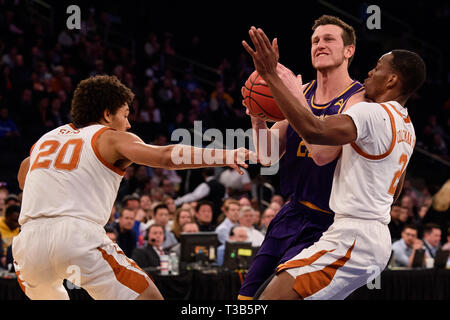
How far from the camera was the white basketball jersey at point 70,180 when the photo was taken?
3.51 m

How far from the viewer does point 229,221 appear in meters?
9.28

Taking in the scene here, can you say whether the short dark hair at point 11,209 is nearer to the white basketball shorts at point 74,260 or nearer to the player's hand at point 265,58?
the white basketball shorts at point 74,260

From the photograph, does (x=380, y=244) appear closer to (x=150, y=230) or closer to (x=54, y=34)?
(x=150, y=230)

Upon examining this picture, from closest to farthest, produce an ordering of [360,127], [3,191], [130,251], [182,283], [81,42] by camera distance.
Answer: [360,127]
[182,283]
[130,251]
[3,191]
[81,42]

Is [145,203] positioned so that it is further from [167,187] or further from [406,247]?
[406,247]

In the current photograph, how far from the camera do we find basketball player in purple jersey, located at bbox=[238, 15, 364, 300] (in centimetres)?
364

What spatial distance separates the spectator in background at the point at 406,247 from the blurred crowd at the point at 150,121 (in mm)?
1173

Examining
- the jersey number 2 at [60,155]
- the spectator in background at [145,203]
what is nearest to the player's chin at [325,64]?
the jersey number 2 at [60,155]

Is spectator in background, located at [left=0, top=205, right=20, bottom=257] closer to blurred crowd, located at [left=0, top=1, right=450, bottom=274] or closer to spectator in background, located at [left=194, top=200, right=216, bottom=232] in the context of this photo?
blurred crowd, located at [left=0, top=1, right=450, bottom=274]

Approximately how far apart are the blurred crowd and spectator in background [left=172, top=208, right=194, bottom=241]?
0.5 inches

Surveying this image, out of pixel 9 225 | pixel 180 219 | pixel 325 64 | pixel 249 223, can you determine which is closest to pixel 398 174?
pixel 325 64
